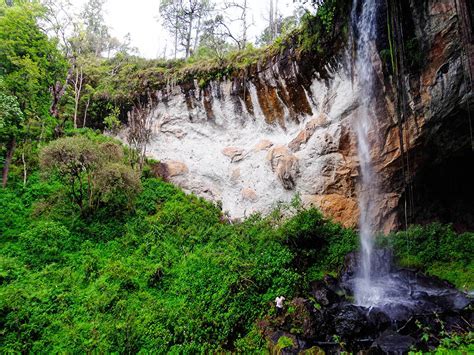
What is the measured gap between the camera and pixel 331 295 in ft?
24.8

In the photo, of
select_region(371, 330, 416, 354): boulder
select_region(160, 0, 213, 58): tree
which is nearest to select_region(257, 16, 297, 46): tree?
select_region(160, 0, 213, 58): tree

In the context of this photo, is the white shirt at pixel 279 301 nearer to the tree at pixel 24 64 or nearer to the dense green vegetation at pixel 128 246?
the dense green vegetation at pixel 128 246

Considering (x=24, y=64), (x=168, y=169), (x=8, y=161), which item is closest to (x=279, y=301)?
(x=168, y=169)

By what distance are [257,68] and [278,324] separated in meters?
10.7

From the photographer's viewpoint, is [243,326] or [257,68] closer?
[243,326]

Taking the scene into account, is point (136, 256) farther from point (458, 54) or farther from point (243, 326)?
point (458, 54)

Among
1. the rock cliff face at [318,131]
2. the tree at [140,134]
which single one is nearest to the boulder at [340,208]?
the rock cliff face at [318,131]

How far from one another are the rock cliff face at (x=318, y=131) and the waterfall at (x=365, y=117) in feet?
0.82

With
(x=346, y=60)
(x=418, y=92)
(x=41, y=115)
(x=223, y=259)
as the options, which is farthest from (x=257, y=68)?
(x=41, y=115)

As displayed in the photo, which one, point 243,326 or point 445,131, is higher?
point 445,131

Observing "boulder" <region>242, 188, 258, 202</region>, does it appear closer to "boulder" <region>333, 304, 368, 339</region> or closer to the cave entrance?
the cave entrance

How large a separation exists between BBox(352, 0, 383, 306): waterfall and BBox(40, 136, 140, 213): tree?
789 centimetres

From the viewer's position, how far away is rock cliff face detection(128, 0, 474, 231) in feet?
28.4

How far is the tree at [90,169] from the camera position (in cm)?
962
